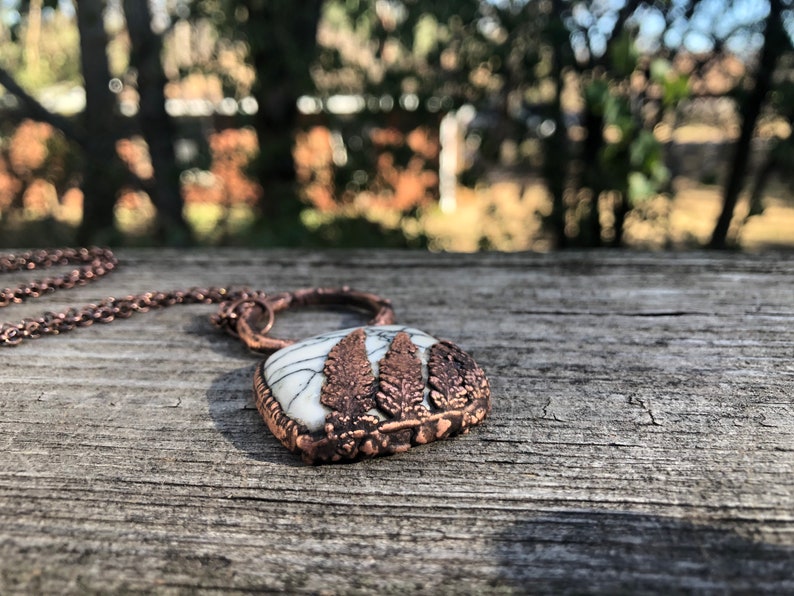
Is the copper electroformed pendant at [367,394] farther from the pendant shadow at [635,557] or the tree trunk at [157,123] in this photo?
the tree trunk at [157,123]

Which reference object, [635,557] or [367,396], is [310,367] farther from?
[635,557]

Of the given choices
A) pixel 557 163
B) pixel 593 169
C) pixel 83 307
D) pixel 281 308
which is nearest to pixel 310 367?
pixel 281 308

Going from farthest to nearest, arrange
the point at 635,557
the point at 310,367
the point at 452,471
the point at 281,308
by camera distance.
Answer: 1. the point at 281,308
2. the point at 310,367
3. the point at 452,471
4. the point at 635,557

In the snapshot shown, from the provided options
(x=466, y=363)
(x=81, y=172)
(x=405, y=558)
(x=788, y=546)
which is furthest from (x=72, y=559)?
(x=81, y=172)

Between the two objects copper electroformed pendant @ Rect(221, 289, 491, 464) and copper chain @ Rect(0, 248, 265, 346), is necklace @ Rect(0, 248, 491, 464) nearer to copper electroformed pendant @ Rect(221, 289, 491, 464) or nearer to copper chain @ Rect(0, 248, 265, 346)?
copper electroformed pendant @ Rect(221, 289, 491, 464)

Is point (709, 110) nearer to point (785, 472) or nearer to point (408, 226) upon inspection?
point (408, 226)

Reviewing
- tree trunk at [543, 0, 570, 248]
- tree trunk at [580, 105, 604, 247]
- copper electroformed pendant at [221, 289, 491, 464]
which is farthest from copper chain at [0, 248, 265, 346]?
tree trunk at [543, 0, 570, 248]

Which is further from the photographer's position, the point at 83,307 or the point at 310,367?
the point at 83,307

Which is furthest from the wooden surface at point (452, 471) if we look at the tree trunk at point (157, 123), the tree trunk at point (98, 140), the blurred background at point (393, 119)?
the tree trunk at point (98, 140)
